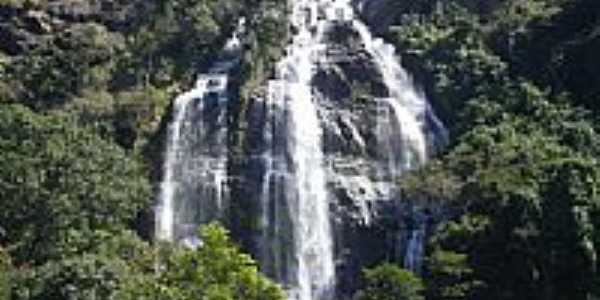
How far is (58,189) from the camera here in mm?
41719

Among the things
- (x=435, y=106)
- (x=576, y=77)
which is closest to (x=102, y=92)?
(x=435, y=106)

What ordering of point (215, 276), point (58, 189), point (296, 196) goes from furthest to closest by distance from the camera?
point (296, 196) → point (58, 189) → point (215, 276)

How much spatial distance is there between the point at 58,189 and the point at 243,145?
694 centimetres

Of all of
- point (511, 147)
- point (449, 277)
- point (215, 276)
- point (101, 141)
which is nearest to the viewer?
point (215, 276)

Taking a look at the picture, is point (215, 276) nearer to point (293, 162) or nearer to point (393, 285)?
point (393, 285)

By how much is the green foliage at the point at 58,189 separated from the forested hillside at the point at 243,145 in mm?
57

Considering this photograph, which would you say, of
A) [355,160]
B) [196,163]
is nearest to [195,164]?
[196,163]

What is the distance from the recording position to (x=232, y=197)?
1736 inches

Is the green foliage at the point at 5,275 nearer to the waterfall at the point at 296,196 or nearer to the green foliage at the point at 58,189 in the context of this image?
the green foliage at the point at 58,189

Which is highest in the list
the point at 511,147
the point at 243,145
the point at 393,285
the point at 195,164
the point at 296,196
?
the point at 243,145

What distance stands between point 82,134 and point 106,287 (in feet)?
27.1

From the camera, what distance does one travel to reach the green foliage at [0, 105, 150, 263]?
135ft

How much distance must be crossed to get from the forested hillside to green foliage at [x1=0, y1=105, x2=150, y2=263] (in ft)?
0.19

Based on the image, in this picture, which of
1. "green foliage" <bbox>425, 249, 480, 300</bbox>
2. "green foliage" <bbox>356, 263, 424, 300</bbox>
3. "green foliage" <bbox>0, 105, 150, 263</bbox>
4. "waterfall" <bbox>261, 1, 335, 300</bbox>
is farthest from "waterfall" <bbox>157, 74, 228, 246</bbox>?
"green foliage" <bbox>356, 263, 424, 300</bbox>
